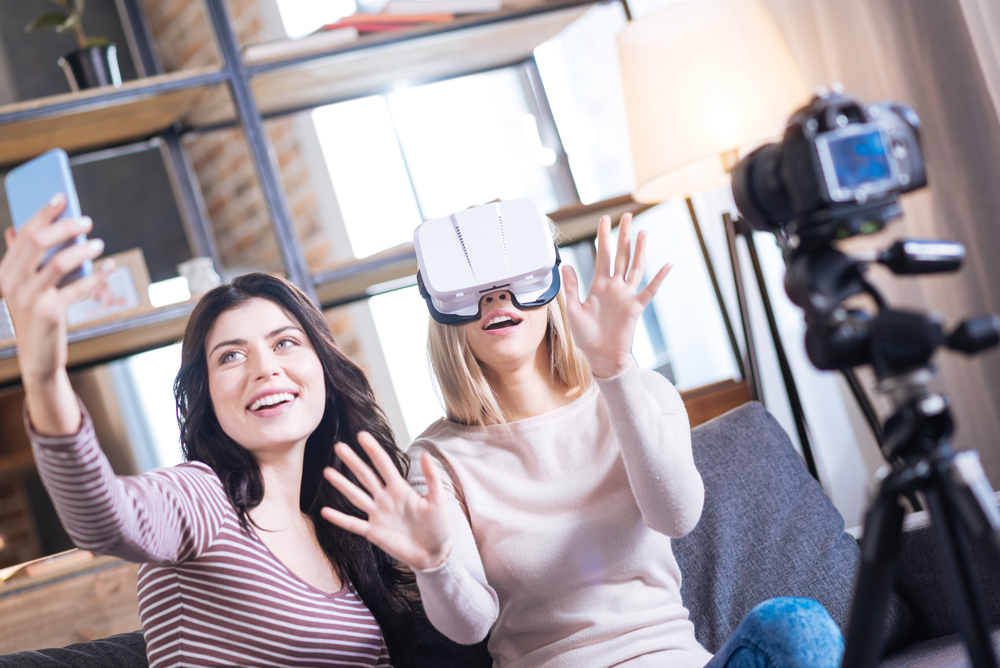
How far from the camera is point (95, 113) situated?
2.00m

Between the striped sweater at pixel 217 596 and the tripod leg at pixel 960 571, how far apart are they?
2.39 ft

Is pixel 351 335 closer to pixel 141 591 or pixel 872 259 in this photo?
pixel 141 591

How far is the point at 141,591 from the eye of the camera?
1080 mm

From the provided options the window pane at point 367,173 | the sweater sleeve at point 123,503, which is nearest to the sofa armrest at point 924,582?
the sweater sleeve at point 123,503

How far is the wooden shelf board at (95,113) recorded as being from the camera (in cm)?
189

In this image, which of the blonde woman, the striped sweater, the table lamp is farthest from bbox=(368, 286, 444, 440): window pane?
the striped sweater

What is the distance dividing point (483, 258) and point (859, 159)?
53 centimetres

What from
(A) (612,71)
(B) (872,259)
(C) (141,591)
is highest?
(A) (612,71)

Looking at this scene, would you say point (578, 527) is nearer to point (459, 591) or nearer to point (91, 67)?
point (459, 591)

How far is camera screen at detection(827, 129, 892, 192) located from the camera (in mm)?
772

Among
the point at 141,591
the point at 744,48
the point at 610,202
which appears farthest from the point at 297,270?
the point at 744,48

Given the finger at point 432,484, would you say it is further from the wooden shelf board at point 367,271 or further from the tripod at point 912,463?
the wooden shelf board at point 367,271

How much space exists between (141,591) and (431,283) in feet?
1.79

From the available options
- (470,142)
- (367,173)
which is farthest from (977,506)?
(367,173)
